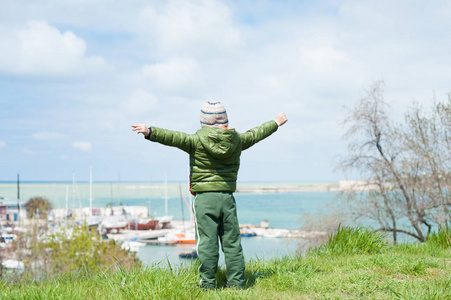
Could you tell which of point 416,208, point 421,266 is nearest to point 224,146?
point 421,266

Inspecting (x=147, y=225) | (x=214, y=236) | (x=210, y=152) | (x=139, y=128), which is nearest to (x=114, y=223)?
(x=147, y=225)

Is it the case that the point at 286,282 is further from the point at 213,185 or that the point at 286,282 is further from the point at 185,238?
the point at 185,238

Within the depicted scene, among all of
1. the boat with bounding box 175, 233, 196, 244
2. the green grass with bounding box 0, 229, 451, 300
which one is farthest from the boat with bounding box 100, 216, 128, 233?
the green grass with bounding box 0, 229, 451, 300

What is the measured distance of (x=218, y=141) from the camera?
418 cm

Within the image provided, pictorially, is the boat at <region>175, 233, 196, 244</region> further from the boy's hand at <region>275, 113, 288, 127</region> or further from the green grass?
the boy's hand at <region>275, 113, 288, 127</region>

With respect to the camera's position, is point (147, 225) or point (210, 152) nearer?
point (210, 152)

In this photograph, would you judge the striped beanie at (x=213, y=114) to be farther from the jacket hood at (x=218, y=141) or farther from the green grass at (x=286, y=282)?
the green grass at (x=286, y=282)

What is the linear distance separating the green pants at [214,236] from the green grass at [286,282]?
0.53 feet

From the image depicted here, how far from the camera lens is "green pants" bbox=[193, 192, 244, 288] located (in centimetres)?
414

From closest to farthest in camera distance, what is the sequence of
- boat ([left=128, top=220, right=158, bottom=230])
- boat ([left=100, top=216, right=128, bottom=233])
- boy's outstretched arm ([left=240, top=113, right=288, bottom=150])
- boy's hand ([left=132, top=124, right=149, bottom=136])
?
boy's hand ([left=132, top=124, right=149, bottom=136]), boy's outstretched arm ([left=240, top=113, right=288, bottom=150]), boat ([left=100, top=216, right=128, bottom=233]), boat ([left=128, top=220, right=158, bottom=230])

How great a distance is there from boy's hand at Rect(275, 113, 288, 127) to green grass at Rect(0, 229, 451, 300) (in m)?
1.62

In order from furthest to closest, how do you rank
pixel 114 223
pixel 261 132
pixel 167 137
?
pixel 114 223, pixel 261 132, pixel 167 137

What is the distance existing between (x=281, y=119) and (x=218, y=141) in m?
0.96

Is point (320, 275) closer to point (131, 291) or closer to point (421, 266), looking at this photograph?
point (421, 266)
